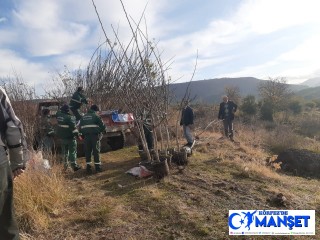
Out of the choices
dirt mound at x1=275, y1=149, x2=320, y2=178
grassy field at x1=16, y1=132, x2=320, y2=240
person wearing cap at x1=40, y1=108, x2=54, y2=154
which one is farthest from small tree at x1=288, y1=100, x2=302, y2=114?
person wearing cap at x1=40, y1=108, x2=54, y2=154

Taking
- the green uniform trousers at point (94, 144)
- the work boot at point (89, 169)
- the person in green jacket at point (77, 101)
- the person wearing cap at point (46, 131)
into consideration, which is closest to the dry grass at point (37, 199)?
the work boot at point (89, 169)

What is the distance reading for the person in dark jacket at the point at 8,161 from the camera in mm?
2957

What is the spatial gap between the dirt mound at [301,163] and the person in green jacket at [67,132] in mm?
5513

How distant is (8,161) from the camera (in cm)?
303

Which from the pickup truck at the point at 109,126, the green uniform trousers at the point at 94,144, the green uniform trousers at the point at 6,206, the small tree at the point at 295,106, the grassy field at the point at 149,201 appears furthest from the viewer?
the small tree at the point at 295,106

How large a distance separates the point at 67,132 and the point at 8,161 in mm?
4712

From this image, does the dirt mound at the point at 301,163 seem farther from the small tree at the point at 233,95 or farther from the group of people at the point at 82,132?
the small tree at the point at 233,95

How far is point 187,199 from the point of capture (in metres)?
5.42

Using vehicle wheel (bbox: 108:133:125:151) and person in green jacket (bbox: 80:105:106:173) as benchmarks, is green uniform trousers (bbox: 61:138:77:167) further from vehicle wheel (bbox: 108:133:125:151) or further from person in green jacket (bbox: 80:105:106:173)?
vehicle wheel (bbox: 108:133:125:151)

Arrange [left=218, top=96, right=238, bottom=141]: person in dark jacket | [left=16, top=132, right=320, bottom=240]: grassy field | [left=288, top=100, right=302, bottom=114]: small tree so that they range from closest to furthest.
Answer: [left=16, top=132, right=320, bottom=240]: grassy field → [left=218, top=96, right=238, bottom=141]: person in dark jacket → [left=288, top=100, right=302, bottom=114]: small tree

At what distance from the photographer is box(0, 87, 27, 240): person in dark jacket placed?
2.96 meters

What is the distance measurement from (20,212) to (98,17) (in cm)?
362

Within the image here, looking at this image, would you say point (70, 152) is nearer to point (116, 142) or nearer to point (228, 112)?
point (116, 142)

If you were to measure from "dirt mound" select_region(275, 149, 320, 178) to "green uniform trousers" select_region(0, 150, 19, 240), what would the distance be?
7.53 meters
